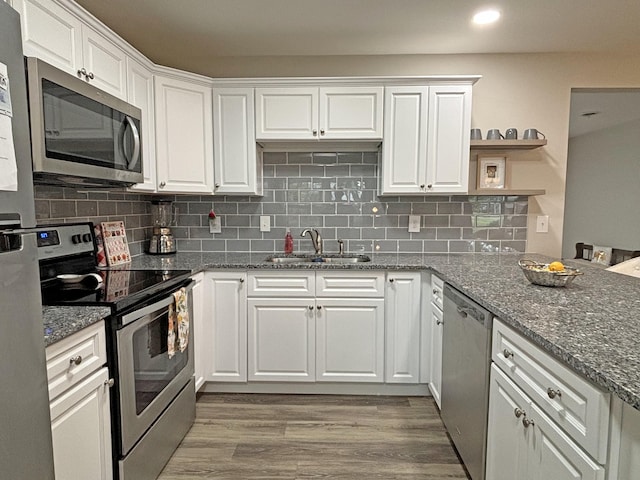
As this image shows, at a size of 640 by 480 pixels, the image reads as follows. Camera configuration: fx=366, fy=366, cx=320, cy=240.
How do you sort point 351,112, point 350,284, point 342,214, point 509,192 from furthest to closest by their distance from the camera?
point 342,214 → point 509,192 → point 351,112 → point 350,284

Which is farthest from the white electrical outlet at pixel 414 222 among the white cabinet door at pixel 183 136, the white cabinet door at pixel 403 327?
the white cabinet door at pixel 183 136

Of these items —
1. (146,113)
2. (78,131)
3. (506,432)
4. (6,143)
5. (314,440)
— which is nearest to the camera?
(6,143)

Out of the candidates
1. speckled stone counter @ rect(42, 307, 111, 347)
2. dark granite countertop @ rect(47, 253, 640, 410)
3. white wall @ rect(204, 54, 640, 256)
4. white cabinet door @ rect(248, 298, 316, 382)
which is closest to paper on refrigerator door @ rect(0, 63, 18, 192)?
speckled stone counter @ rect(42, 307, 111, 347)

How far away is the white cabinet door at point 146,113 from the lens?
2215mm

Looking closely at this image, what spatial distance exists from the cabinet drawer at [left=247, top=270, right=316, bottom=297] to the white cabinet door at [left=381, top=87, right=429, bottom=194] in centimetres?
87

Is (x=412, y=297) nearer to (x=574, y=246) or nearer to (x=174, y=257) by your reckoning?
(x=174, y=257)

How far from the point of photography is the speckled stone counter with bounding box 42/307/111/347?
1104 millimetres

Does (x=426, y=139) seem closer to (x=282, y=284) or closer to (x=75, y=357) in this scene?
(x=282, y=284)

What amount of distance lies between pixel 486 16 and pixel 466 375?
2.10m

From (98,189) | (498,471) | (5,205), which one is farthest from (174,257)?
(498,471)

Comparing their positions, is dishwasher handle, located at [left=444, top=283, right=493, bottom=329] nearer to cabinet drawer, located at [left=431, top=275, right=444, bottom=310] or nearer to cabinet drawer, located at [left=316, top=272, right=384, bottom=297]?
cabinet drawer, located at [left=431, top=275, right=444, bottom=310]

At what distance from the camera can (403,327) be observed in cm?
247

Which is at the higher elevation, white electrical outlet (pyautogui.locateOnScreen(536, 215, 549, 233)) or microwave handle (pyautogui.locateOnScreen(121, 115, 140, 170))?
microwave handle (pyautogui.locateOnScreen(121, 115, 140, 170))

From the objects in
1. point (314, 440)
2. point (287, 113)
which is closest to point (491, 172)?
point (287, 113)
